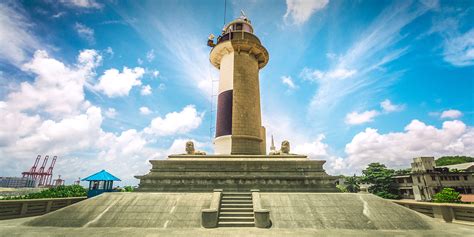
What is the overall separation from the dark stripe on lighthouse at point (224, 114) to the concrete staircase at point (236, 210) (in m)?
8.33

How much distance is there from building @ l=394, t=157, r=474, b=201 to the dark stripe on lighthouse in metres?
47.7

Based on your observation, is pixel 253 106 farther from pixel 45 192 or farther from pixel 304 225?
pixel 45 192

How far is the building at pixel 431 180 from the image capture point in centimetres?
4381

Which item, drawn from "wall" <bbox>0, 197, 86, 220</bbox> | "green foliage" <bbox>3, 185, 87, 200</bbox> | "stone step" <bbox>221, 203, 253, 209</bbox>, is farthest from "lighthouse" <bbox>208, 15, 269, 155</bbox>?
"green foliage" <bbox>3, 185, 87, 200</bbox>

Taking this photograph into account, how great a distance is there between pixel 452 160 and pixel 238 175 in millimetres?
107316

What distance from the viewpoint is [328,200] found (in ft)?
41.9

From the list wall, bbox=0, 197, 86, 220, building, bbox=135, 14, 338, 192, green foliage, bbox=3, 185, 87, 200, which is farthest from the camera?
green foliage, bbox=3, 185, 87, 200

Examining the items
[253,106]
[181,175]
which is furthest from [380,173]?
[181,175]

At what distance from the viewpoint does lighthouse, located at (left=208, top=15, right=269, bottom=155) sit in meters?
21.2

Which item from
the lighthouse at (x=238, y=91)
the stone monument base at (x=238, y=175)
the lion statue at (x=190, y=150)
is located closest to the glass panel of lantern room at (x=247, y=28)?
the lighthouse at (x=238, y=91)

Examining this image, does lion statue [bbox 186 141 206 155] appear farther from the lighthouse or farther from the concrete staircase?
the concrete staircase

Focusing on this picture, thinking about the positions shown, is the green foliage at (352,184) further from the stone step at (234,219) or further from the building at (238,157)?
the stone step at (234,219)

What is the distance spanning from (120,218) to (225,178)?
23.3 ft

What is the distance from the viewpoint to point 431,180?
46.2 m
